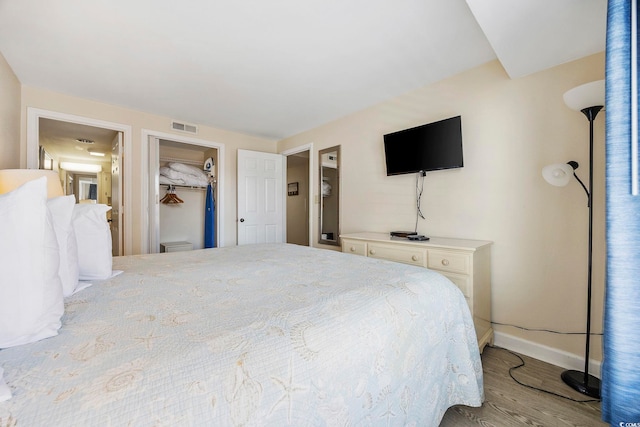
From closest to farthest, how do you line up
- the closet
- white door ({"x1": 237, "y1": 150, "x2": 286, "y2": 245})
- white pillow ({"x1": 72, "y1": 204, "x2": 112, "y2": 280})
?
white pillow ({"x1": 72, "y1": 204, "x2": 112, "y2": 280}) < white door ({"x1": 237, "y1": 150, "x2": 286, "y2": 245}) < the closet

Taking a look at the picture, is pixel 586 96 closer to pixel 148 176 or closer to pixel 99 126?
pixel 148 176

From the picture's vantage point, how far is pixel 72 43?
2043 millimetres

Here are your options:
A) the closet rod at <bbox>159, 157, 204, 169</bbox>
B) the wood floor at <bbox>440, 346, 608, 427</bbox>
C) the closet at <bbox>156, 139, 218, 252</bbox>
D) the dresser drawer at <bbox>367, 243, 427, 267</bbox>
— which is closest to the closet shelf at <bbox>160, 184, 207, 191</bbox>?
the closet at <bbox>156, 139, 218, 252</bbox>

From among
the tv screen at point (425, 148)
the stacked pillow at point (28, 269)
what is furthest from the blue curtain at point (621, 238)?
the stacked pillow at point (28, 269)

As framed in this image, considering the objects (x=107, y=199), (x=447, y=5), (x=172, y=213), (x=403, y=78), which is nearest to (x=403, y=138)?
(x=403, y=78)

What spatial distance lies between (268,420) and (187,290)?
72 centimetres

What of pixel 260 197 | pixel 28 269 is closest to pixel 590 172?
pixel 28 269

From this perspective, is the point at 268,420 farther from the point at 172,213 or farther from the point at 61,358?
the point at 172,213

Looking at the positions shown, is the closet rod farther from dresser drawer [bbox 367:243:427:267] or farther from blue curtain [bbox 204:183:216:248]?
dresser drawer [bbox 367:243:427:267]

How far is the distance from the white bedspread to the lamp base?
0.89 m

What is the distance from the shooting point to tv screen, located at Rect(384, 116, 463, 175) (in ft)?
7.80

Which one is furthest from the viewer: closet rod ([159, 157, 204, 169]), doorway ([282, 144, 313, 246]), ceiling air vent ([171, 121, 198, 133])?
doorway ([282, 144, 313, 246])

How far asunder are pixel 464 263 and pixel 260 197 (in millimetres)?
3375

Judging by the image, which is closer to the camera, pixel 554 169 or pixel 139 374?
pixel 139 374
